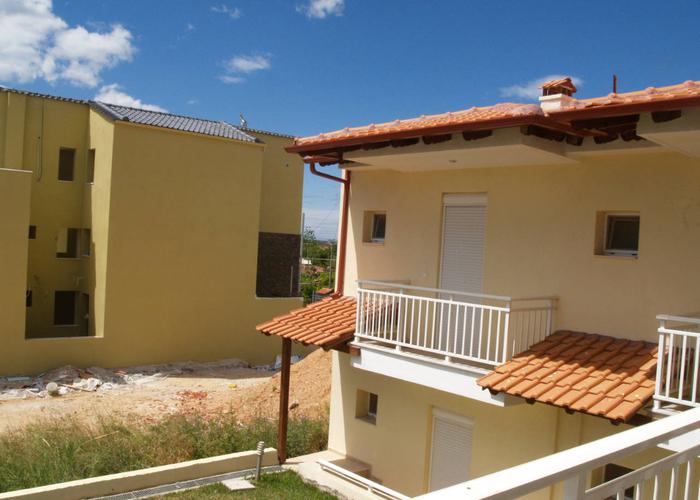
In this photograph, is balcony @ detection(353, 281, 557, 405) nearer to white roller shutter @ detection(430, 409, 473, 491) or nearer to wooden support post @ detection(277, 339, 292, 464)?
white roller shutter @ detection(430, 409, 473, 491)

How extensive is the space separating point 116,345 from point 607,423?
708 inches

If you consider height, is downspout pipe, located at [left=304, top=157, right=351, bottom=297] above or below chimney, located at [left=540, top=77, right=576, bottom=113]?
below

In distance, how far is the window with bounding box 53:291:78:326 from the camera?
2392 centimetres

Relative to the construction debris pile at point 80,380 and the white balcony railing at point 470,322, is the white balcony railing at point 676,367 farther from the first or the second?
the construction debris pile at point 80,380

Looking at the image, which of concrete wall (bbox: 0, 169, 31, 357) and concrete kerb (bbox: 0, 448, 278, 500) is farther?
concrete wall (bbox: 0, 169, 31, 357)

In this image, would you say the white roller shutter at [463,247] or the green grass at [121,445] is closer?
the white roller shutter at [463,247]

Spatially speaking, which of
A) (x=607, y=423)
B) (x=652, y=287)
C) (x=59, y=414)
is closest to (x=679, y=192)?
(x=652, y=287)

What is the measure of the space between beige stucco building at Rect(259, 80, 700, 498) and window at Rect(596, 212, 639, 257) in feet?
0.09

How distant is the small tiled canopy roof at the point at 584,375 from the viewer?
21.7 feet

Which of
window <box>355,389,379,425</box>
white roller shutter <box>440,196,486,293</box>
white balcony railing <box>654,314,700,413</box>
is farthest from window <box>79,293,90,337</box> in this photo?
white balcony railing <box>654,314,700,413</box>

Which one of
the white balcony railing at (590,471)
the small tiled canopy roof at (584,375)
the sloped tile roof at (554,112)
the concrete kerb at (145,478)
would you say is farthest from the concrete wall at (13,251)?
the white balcony railing at (590,471)

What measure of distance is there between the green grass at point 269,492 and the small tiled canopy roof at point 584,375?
4.27 meters

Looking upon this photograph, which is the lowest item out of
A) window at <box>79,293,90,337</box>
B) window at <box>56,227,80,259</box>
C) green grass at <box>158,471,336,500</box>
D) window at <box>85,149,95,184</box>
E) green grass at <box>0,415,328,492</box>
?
green grass at <box>158,471,336,500</box>

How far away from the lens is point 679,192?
764cm
